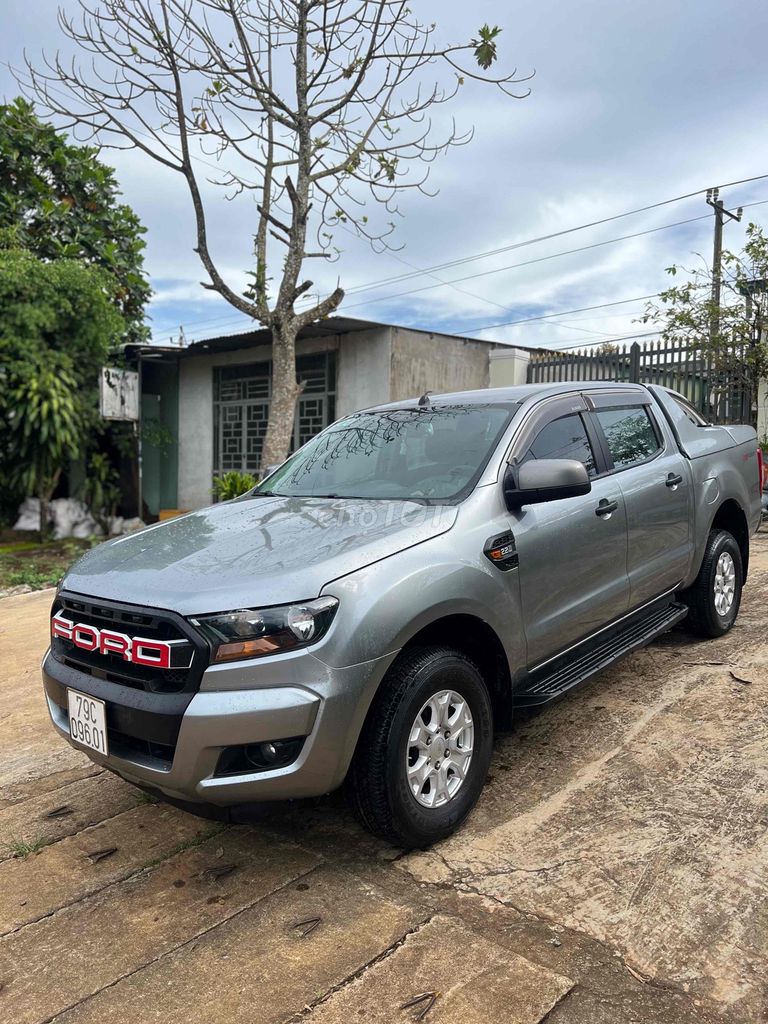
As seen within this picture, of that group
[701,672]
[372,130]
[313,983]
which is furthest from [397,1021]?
[372,130]

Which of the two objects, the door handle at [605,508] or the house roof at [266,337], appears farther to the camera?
the house roof at [266,337]

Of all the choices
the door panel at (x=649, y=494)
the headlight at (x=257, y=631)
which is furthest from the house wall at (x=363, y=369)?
the headlight at (x=257, y=631)

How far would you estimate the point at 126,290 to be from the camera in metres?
14.7

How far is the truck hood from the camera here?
8.07 ft

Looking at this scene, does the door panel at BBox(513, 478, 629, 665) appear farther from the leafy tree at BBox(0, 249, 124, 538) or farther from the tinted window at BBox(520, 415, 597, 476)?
the leafy tree at BBox(0, 249, 124, 538)

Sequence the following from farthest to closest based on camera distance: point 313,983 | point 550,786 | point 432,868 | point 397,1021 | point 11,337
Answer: point 11,337 → point 550,786 → point 432,868 → point 313,983 → point 397,1021

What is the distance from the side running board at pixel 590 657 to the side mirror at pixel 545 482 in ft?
2.43

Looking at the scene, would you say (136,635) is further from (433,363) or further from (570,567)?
(433,363)

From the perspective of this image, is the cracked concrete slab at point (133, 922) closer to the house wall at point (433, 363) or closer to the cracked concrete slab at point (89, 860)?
the cracked concrete slab at point (89, 860)

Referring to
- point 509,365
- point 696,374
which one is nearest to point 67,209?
point 509,365

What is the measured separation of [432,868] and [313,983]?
66 cm

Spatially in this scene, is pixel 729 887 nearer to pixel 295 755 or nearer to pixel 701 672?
pixel 295 755

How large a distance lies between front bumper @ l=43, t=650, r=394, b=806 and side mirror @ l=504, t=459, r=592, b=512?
107cm

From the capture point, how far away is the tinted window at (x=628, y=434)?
411cm
